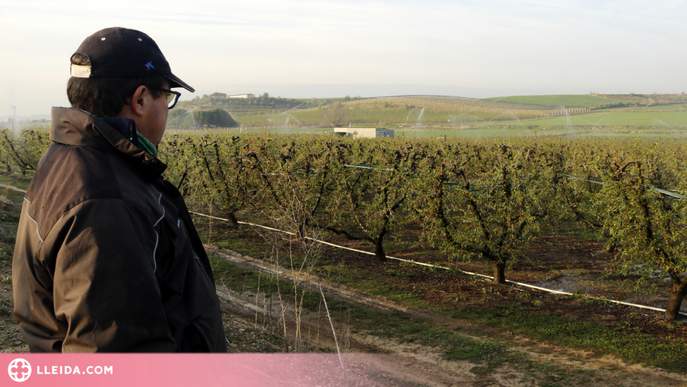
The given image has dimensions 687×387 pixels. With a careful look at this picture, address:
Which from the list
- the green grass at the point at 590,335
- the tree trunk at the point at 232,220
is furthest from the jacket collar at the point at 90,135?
the tree trunk at the point at 232,220

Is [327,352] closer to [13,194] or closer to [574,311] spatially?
[574,311]

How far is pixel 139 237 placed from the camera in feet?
3.93

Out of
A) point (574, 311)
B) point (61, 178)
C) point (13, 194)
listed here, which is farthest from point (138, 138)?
point (13, 194)

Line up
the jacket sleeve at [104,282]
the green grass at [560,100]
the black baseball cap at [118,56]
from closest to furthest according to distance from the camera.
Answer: the jacket sleeve at [104,282]
the black baseball cap at [118,56]
the green grass at [560,100]

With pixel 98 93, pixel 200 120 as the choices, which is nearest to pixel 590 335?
pixel 98 93

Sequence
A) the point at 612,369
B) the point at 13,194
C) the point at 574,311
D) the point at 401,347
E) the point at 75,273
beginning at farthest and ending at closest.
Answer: the point at 13,194, the point at 574,311, the point at 401,347, the point at 612,369, the point at 75,273

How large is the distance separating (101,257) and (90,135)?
1.28 ft

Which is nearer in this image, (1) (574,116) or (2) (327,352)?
(2) (327,352)

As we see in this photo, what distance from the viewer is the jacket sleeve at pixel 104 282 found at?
1126mm

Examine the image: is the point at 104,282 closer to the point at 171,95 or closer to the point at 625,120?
the point at 171,95

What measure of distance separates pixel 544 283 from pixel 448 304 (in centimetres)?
255

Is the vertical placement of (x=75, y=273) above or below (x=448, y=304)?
above

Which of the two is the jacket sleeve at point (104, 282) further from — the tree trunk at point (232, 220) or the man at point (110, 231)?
the tree trunk at point (232, 220)

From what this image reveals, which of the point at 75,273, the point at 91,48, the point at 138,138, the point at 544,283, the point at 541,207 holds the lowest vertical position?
the point at 544,283
